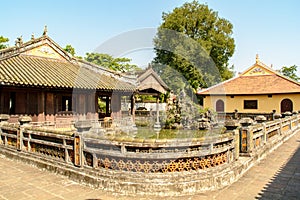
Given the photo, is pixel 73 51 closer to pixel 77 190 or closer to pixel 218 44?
pixel 218 44

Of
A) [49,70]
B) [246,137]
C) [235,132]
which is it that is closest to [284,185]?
[235,132]

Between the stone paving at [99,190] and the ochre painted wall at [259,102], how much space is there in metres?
17.7

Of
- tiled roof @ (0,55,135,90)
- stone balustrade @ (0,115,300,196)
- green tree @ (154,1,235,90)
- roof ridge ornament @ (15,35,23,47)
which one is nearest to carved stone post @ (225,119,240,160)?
stone balustrade @ (0,115,300,196)

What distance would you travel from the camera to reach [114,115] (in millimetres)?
15906

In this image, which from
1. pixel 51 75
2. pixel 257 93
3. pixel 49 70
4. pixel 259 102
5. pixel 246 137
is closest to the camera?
pixel 246 137

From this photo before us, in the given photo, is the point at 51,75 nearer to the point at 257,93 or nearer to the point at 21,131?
the point at 21,131

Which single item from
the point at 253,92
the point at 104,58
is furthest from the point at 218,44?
the point at 104,58

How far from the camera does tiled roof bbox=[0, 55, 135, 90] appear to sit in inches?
449

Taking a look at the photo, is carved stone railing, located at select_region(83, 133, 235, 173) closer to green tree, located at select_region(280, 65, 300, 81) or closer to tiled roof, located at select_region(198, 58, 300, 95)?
tiled roof, located at select_region(198, 58, 300, 95)

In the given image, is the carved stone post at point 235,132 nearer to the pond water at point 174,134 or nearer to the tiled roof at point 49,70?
the pond water at point 174,134

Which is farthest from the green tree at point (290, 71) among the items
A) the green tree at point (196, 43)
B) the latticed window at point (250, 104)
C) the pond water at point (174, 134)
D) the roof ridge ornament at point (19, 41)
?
the roof ridge ornament at point (19, 41)

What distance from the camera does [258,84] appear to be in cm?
2575

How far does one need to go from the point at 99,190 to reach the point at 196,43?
29.4 meters

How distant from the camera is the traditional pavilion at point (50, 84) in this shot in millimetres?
11992
